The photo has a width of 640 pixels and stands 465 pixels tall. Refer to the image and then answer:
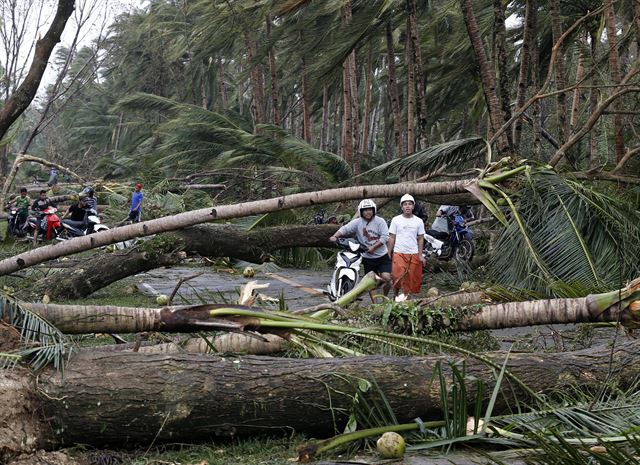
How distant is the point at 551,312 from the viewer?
19.0 ft

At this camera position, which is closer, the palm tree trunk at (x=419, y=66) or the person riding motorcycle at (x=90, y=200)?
the palm tree trunk at (x=419, y=66)

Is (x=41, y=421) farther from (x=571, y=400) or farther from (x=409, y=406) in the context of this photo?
(x=571, y=400)

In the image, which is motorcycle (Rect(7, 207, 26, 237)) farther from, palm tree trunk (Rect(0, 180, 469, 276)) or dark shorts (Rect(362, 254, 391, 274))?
palm tree trunk (Rect(0, 180, 469, 276))

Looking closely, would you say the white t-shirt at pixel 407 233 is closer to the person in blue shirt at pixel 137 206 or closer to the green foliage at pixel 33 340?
the green foliage at pixel 33 340

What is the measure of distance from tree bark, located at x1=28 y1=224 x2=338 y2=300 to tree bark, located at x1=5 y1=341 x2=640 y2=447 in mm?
5565

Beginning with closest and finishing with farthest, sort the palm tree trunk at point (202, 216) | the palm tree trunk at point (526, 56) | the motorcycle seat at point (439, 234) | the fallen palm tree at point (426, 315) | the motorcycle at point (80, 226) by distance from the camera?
the fallen palm tree at point (426, 315) < the palm tree trunk at point (202, 216) < the palm tree trunk at point (526, 56) < the motorcycle seat at point (439, 234) < the motorcycle at point (80, 226)

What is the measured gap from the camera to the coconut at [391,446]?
4.31 m

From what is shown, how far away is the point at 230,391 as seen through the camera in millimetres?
4691

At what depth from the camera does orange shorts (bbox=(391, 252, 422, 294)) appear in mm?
9734

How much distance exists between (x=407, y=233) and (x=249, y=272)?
13.5 ft

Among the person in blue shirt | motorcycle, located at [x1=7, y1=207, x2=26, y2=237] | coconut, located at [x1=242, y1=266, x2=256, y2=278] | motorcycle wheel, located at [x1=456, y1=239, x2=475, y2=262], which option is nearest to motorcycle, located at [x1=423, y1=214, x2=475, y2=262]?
motorcycle wheel, located at [x1=456, y1=239, x2=475, y2=262]

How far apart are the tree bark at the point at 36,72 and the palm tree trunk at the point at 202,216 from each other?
2.06 metres

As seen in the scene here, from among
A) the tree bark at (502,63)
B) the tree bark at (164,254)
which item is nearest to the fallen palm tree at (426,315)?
the tree bark at (164,254)

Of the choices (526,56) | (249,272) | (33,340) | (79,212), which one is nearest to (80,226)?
(79,212)
